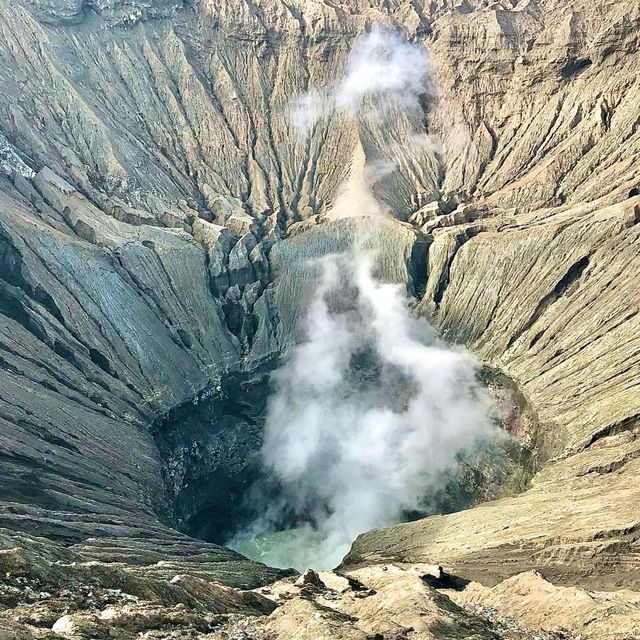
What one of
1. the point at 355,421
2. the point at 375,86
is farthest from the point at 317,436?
the point at 375,86

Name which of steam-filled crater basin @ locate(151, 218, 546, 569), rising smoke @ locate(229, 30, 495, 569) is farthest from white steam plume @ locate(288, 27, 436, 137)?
steam-filled crater basin @ locate(151, 218, 546, 569)

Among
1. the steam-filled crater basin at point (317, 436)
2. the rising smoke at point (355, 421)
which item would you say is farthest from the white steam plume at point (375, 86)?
the steam-filled crater basin at point (317, 436)

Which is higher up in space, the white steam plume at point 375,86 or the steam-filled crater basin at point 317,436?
the white steam plume at point 375,86

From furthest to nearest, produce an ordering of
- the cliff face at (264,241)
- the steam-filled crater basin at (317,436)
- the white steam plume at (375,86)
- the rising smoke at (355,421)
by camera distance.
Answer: the white steam plume at (375,86)
the rising smoke at (355,421)
the steam-filled crater basin at (317,436)
the cliff face at (264,241)

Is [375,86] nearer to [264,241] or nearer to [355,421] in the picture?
[264,241]

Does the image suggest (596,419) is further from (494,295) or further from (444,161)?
(444,161)

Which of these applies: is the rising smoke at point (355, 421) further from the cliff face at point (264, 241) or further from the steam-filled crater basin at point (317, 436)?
the cliff face at point (264, 241)

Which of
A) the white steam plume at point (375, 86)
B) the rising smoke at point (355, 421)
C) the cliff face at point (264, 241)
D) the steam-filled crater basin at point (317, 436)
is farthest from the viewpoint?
the white steam plume at point (375, 86)
